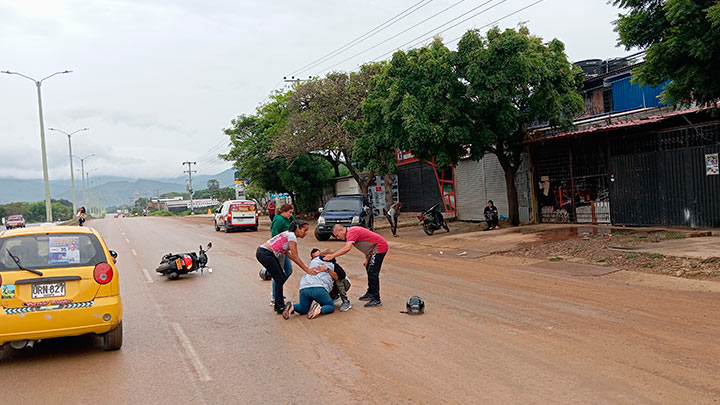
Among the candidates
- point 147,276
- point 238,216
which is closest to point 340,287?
point 147,276

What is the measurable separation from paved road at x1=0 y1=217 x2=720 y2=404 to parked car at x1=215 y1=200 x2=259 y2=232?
21.4 meters

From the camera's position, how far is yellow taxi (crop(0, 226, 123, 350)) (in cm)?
610

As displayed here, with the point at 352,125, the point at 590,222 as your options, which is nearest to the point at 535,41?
the point at 590,222

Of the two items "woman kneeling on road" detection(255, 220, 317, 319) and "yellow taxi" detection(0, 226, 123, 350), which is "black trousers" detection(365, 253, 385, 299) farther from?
"yellow taxi" detection(0, 226, 123, 350)

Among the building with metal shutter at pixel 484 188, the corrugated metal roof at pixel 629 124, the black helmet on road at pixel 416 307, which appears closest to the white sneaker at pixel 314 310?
the black helmet on road at pixel 416 307

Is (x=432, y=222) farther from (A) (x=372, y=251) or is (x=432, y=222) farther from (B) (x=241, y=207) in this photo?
(B) (x=241, y=207)

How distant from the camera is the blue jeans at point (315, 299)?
326 inches

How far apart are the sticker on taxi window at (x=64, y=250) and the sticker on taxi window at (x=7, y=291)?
1.57 feet

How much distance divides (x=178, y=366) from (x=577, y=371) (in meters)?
4.13

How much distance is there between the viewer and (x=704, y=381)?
4.94 meters

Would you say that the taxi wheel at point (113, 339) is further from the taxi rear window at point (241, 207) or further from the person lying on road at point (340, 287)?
the taxi rear window at point (241, 207)

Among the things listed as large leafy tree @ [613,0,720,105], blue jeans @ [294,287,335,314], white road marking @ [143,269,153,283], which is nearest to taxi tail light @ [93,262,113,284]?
blue jeans @ [294,287,335,314]

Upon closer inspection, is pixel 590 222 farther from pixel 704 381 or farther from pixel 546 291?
pixel 704 381

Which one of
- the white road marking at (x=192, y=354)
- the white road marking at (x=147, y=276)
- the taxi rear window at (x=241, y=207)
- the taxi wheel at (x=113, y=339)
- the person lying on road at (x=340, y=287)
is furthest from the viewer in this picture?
the taxi rear window at (x=241, y=207)
